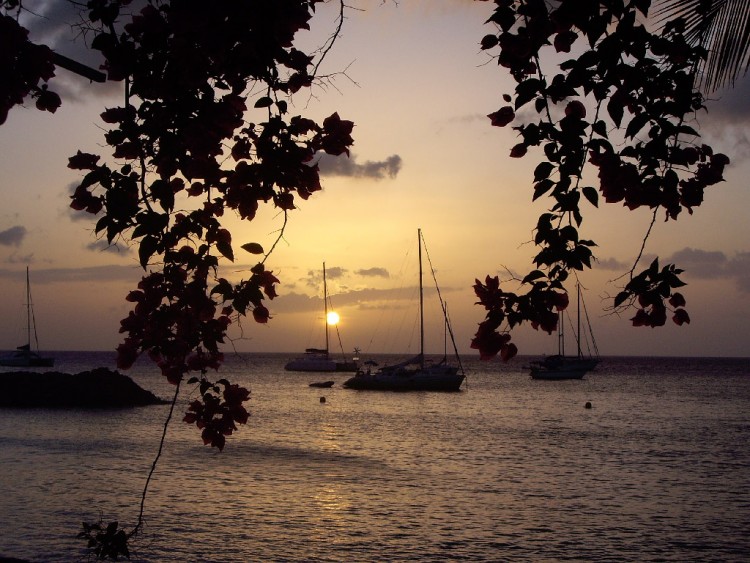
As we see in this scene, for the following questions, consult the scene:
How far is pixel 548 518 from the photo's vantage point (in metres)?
23.2

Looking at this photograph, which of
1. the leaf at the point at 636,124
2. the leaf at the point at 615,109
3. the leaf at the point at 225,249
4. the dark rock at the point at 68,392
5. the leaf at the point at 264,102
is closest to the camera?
the leaf at the point at 615,109

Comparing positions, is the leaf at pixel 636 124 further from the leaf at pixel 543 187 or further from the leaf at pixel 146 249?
the leaf at pixel 146 249

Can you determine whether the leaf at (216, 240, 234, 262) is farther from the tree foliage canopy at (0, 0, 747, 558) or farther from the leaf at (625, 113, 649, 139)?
the leaf at (625, 113, 649, 139)

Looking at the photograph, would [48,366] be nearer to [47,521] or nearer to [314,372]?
[314,372]

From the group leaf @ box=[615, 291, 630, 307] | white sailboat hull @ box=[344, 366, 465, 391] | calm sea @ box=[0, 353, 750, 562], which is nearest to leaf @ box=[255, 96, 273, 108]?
→ leaf @ box=[615, 291, 630, 307]

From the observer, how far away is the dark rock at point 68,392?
193 ft

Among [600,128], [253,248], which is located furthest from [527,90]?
[253,248]

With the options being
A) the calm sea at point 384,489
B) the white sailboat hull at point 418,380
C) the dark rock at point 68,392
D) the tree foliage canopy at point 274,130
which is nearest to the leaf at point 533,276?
the tree foliage canopy at point 274,130

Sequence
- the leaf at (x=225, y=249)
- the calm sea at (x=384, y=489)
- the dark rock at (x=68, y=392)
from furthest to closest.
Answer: the dark rock at (x=68, y=392), the calm sea at (x=384, y=489), the leaf at (x=225, y=249)

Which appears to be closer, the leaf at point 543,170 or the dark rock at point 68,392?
the leaf at point 543,170

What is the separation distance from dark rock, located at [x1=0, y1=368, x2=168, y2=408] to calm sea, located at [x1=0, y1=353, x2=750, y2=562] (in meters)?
4.22

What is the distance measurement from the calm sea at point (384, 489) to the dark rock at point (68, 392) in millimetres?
4220

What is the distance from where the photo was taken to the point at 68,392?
5909cm

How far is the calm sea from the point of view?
65.0ft
